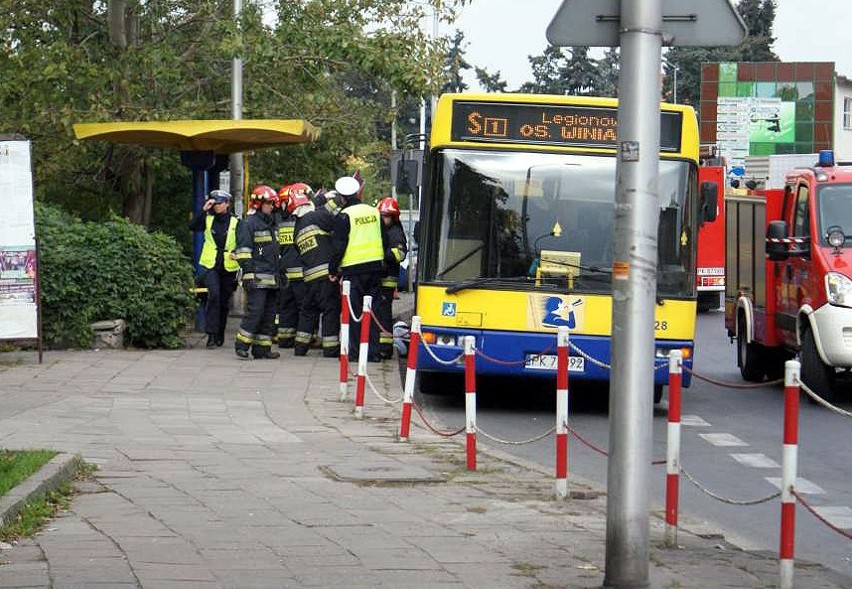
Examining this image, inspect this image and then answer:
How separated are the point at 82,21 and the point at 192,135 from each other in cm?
482

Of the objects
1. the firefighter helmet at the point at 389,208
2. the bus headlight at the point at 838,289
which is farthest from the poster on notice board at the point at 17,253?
the bus headlight at the point at 838,289

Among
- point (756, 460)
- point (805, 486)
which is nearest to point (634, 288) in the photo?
point (805, 486)

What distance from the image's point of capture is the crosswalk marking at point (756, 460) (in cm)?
1252

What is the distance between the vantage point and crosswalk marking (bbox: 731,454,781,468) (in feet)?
41.1

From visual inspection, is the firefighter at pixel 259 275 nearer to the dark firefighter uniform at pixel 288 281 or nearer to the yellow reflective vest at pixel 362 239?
the dark firefighter uniform at pixel 288 281

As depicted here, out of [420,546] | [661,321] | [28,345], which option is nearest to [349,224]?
[28,345]

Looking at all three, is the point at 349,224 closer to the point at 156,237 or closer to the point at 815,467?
the point at 156,237

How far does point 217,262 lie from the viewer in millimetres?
20797

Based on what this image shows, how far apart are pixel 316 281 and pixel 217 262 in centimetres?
149

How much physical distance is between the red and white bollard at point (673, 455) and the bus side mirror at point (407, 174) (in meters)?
8.11

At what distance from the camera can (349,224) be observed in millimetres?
19438

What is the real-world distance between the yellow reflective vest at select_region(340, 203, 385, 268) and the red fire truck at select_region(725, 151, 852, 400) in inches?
171

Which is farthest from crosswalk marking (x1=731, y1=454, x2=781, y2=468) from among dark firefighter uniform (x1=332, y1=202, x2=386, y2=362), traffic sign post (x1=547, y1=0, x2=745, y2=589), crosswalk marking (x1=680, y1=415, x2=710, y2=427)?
dark firefighter uniform (x1=332, y1=202, x2=386, y2=362)

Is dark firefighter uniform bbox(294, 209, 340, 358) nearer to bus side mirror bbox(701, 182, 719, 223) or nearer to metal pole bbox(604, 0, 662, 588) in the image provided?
bus side mirror bbox(701, 182, 719, 223)
